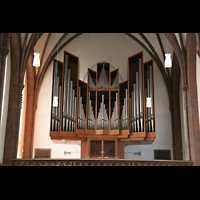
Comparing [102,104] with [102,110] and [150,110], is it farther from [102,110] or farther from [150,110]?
[150,110]

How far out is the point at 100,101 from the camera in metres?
13.2

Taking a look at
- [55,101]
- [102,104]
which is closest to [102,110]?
[102,104]

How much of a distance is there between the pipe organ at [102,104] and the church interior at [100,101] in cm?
4

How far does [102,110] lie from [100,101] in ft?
1.72

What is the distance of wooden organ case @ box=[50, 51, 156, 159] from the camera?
40.1 ft

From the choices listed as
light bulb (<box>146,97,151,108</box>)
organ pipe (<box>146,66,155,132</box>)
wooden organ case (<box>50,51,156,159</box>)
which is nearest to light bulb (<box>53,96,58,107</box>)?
wooden organ case (<box>50,51,156,159</box>)

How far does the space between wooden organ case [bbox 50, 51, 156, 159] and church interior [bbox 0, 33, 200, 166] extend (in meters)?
0.04

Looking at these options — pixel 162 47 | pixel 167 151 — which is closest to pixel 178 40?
pixel 162 47

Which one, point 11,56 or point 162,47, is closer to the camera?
point 11,56

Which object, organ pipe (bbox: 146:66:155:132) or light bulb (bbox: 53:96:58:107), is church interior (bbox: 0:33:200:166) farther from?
light bulb (bbox: 53:96:58:107)

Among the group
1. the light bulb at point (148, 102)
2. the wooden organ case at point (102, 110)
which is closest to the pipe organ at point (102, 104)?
the wooden organ case at point (102, 110)
